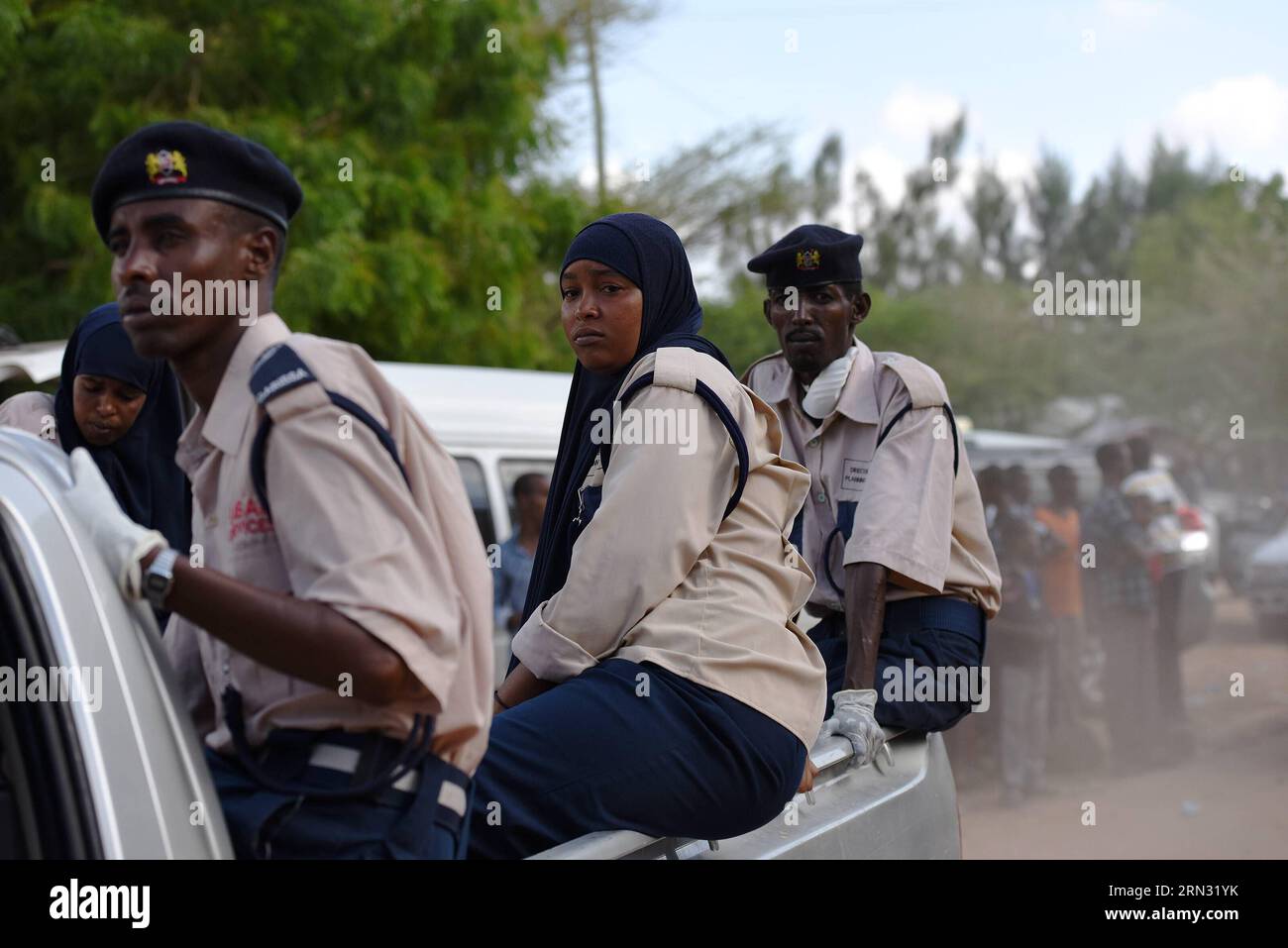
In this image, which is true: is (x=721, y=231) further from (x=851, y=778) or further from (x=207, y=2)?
(x=851, y=778)

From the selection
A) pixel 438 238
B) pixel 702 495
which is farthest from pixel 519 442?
pixel 702 495

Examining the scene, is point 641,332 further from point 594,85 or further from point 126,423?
point 594,85

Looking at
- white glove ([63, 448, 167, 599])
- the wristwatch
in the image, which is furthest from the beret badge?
the wristwatch

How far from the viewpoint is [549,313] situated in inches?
593

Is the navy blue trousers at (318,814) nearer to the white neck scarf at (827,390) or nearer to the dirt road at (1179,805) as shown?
the white neck scarf at (827,390)

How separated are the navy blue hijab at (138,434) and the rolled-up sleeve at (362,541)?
1394mm

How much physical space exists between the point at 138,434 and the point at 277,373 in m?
1.53

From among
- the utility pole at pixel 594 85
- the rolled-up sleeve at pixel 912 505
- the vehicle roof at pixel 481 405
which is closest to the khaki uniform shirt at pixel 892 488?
the rolled-up sleeve at pixel 912 505

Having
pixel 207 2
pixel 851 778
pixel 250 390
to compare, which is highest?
pixel 207 2

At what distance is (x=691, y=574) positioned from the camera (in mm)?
2639

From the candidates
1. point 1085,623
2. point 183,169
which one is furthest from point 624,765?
point 1085,623

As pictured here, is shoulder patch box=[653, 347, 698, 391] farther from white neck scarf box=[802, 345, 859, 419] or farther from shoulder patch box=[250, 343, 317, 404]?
white neck scarf box=[802, 345, 859, 419]

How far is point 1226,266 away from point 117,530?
2776cm

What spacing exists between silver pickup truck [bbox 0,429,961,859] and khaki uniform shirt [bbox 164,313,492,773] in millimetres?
116
